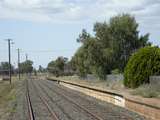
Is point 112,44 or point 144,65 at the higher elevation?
point 112,44

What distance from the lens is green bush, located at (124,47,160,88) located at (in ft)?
134

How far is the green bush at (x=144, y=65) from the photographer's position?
40.8 m

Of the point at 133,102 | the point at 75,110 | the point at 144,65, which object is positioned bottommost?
the point at 75,110

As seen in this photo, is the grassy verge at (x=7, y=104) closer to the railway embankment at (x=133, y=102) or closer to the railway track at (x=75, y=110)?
the railway track at (x=75, y=110)

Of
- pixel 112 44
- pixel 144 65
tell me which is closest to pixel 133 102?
pixel 144 65

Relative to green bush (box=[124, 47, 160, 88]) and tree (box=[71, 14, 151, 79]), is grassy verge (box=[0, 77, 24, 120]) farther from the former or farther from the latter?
tree (box=[71, 14, 151, 79])

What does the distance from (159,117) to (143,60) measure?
20727 mm

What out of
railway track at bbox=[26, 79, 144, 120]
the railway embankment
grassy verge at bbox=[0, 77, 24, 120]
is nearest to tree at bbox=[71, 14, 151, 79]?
grassy verge at bbox=[0, 77, 24, 120]

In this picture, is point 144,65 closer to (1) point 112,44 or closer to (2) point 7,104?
(2) point 7,104

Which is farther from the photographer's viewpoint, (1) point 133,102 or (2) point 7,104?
(2) point 7,104

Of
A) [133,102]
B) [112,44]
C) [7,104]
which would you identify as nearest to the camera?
[133,102]

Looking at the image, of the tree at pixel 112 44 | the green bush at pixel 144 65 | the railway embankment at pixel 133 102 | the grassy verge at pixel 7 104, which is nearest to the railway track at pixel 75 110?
the railway embankment at pixel 133 102

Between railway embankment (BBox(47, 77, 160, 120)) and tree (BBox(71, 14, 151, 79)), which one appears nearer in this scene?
railway embankment (BBox(47, 77, 160, 120))

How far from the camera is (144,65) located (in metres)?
41.0
